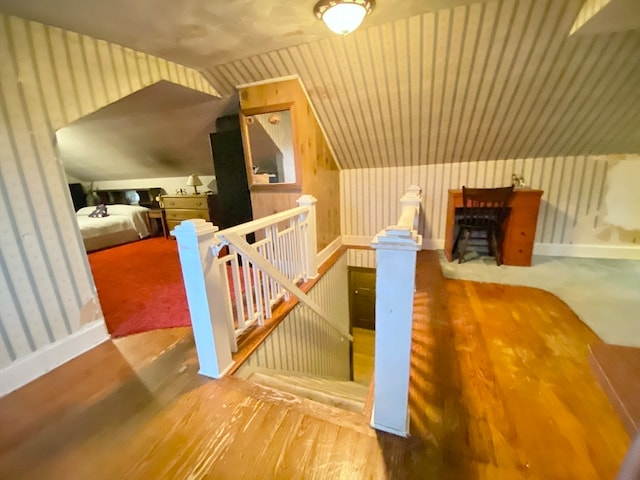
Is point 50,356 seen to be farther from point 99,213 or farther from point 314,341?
point 99,213

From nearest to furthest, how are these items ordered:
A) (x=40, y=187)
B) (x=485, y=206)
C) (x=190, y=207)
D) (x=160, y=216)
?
(x=40, y=187) → (x=485, y=206) → (x=190, y=207) → (x=160, y=216)

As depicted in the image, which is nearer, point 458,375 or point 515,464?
point 515,464

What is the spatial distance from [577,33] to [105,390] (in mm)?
3628

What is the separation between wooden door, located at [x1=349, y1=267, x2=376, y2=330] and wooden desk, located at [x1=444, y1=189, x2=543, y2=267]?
158 cm

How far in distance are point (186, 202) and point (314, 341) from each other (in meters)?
3.35

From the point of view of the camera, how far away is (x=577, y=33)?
1.84 metres

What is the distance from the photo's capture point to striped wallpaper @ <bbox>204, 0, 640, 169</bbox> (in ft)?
6.37

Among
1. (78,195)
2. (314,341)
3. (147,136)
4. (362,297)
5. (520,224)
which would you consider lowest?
(362,297)

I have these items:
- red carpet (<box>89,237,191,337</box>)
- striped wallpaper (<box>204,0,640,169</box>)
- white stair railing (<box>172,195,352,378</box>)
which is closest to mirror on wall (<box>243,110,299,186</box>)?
striped wallpaper (<box>204,0,640,169</box>)

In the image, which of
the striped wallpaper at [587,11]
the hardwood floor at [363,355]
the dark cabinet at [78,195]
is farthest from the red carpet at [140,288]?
the striped wallpaper at [587,11]

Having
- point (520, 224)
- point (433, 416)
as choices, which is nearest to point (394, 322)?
point (433, 416)

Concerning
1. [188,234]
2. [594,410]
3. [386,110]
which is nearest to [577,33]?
[386,110]

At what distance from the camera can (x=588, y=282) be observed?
2.53 meters

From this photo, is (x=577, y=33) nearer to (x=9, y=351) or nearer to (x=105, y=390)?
(x=105, y=390)
